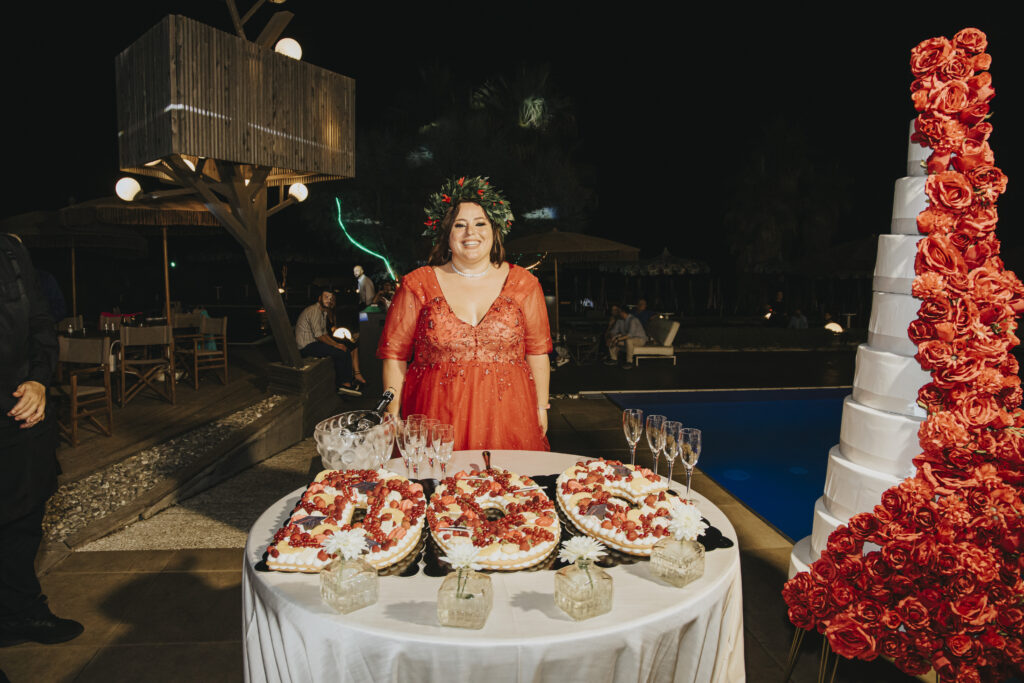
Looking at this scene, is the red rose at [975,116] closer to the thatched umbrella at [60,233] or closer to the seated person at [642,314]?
the thatched umbrella at [60,233]

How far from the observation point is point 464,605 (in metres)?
1.28

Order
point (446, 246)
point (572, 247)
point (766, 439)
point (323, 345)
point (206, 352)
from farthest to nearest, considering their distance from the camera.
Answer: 1. point (572, 247)
2. point (323, 345)
3. point (206, 352)
4. point (766, 439)
5. point (446, 246)

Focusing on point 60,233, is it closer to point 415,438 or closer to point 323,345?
point 323,345

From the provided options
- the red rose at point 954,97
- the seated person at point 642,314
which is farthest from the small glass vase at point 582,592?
the seated person at point 642,314

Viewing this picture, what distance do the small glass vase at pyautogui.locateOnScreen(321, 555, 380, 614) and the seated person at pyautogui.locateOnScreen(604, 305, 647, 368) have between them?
30.8ft

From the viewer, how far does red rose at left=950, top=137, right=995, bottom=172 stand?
214cm

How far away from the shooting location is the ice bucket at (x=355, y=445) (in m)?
2.00

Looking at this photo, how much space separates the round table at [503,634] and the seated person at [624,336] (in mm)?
9093

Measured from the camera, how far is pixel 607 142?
89.8ft

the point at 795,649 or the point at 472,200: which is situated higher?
the point at 472,200

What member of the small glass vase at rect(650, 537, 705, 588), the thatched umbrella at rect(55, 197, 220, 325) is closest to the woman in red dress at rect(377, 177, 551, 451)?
the small glass vase at rect(650, 537, 705, 588)

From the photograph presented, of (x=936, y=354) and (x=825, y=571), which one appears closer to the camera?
(x=825, y=571)

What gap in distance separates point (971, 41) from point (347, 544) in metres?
2.74

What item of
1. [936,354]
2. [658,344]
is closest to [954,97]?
[936,354]
